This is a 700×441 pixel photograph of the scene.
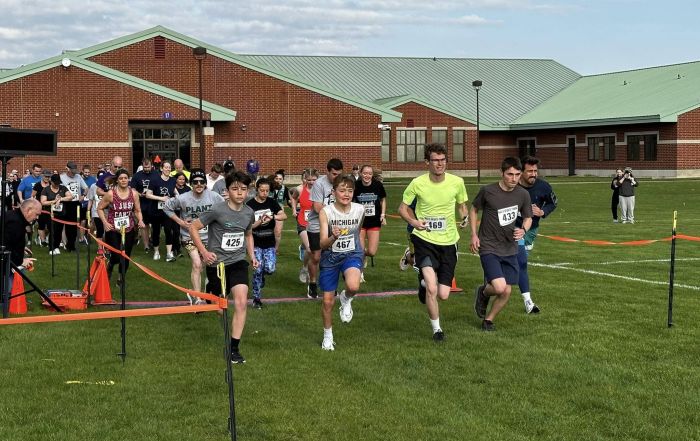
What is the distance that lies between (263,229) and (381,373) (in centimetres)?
503

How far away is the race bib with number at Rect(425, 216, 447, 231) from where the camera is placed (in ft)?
36.3

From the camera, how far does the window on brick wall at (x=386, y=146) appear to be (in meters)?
67.9

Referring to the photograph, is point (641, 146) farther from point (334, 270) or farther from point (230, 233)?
point (230, 233)

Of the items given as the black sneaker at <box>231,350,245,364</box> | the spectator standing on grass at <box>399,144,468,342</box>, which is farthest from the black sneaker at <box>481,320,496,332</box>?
the black sneaker at <box>231,350,245,364</box>

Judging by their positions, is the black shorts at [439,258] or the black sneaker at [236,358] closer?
the black sneaker at [236,358]

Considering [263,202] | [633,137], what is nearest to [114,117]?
[633,137]

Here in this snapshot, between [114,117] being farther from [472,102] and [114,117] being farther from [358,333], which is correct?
[358,333]

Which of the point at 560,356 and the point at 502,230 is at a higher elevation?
the point at 502,230

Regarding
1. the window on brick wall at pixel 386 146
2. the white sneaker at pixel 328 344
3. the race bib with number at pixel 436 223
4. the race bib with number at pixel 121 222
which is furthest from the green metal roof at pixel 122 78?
the white sneaker at pixel 328 344

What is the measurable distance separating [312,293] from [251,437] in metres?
7.23

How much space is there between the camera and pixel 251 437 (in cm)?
715

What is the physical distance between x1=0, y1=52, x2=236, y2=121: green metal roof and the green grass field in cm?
3379

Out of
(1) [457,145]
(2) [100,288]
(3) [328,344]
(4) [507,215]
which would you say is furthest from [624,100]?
(3) [328,344]

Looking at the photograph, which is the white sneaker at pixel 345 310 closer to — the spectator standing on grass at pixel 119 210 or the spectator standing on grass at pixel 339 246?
the spectator standing on grass at pixel 339 246
